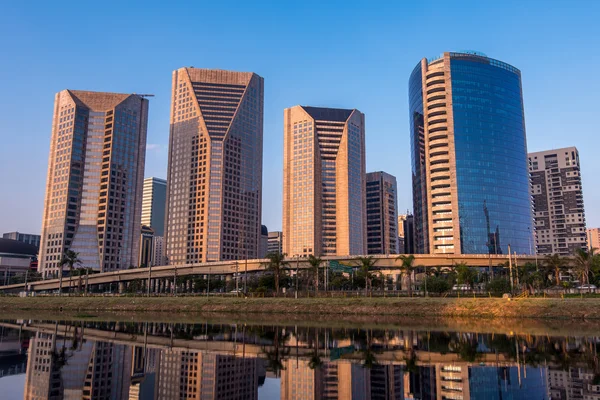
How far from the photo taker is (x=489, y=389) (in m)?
26.7

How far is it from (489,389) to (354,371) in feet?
27.7

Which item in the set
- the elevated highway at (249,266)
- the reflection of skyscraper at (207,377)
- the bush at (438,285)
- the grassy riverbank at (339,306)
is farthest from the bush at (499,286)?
the reflection of skyscraper at (207,377)

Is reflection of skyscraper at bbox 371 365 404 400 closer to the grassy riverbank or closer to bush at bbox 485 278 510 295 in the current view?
the grassy riverbank

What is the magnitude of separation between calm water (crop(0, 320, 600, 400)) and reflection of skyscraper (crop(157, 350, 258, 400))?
2.7 inches

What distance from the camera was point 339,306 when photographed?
91.9 metres

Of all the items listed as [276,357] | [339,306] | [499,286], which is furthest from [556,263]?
[276,357]

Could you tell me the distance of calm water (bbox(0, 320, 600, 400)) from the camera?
86.7 ft

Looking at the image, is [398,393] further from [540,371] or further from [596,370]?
[596,370]

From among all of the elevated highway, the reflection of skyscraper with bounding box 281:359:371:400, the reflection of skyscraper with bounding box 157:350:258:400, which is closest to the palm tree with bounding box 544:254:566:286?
the elevated highway

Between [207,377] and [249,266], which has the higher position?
[249,266]

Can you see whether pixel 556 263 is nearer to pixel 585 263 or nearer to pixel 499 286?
pixel 585 263

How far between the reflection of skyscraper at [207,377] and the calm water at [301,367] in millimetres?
69

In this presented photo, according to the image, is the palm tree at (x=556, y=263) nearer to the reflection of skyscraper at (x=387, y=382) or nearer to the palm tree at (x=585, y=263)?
the palm tree at (x=585, y=263)

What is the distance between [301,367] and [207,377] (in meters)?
6.78
